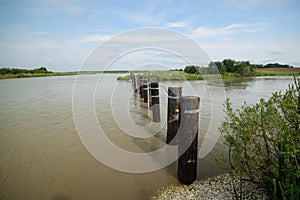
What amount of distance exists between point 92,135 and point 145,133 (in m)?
1.67

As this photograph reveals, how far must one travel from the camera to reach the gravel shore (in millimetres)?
2645

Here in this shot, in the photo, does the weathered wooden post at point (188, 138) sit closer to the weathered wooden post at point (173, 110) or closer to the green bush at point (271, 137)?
the green bush at point (271, 137)

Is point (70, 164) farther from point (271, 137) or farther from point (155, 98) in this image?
point (271, 137)

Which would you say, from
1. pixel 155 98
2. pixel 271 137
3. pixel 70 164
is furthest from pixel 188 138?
pixel 155 98

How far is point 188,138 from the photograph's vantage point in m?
3.09

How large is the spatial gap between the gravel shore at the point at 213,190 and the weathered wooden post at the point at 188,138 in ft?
0.62

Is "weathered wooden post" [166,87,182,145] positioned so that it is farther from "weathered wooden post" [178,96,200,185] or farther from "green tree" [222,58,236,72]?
"green tree" [222,58,236,72]

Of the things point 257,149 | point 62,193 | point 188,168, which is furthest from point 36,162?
point 257,149

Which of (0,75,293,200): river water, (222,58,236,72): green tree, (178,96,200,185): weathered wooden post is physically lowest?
(0,75,293,200): river water

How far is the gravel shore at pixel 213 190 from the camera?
2.64 metres

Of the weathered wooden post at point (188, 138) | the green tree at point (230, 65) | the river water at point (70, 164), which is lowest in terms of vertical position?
the river water at point (70, 164)

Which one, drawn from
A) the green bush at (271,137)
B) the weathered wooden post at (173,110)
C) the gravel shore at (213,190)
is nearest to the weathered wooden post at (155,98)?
the weathered wooden post at (173,110)

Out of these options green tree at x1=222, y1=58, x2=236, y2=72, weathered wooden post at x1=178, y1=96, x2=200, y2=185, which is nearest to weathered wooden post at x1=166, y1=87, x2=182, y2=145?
weathered wooden post at x1=178, y1=96, x2=200, y2=185

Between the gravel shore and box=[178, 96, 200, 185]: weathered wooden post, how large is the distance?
188mm
